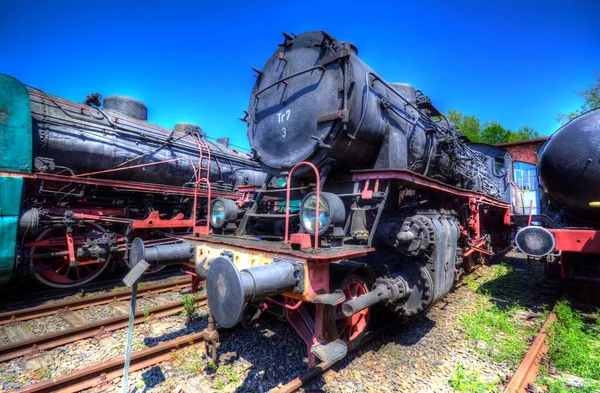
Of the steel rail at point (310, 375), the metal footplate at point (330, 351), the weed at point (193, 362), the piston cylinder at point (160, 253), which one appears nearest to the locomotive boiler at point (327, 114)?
the piston cylinder at point (160, 253)

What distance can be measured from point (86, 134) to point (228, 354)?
5.06m

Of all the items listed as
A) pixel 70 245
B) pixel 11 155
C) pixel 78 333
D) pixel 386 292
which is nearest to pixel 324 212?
pixel 386 292

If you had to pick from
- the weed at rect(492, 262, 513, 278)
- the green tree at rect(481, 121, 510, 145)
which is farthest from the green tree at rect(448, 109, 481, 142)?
the weed at rect(492, 262, 513, 278)

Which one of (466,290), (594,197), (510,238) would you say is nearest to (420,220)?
(594,197)

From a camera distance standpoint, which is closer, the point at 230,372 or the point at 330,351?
the point at 330,351

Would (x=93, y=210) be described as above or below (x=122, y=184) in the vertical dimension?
below

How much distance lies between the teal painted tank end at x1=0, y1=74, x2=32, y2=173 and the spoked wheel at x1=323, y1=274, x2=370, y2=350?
516 centimetres

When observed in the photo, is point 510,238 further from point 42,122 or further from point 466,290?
point 42,122

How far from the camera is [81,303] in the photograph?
5117mm

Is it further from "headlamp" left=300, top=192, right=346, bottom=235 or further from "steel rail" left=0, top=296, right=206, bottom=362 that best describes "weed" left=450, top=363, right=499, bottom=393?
"steel rail" left=0, top=296, right=206, bottom=362

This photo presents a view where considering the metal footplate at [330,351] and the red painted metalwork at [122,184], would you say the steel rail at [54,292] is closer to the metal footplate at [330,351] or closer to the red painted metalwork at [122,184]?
the red painted metalwork at [122,184]

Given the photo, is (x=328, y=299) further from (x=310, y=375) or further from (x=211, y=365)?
(x=211, y=365)

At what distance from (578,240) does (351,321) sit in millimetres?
3577

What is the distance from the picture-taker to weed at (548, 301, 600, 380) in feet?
10.2
